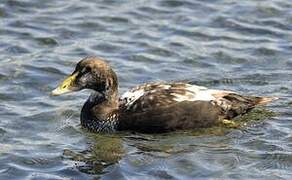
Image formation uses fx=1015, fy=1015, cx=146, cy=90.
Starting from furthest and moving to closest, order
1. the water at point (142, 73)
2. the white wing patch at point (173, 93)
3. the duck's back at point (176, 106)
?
the white wing patch at point (173, 93), the duck's back at point (176, 106), the water at point (142, 73)

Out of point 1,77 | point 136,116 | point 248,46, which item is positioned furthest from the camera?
point 248,46

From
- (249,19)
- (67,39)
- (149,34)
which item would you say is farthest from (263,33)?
(67,39)

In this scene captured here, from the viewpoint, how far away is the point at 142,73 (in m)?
13.9

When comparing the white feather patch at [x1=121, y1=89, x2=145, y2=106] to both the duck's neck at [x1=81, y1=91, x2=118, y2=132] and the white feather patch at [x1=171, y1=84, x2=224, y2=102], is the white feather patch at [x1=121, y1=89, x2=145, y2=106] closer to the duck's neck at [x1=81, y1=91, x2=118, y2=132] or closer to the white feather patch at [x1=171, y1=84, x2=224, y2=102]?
the duck's neck at [x1=81, y1=91, x2=118, y2=132]

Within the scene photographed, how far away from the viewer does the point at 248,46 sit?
14.9 metres

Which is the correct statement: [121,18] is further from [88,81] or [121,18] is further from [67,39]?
[88,81]

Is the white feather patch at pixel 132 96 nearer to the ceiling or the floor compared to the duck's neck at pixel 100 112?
nearer to the ceiling

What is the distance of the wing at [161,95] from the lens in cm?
1205

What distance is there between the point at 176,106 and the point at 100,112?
0.98 metres

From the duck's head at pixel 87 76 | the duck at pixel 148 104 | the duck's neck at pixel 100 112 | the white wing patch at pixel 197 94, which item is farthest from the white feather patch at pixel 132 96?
the white wing patch at pixel 197 94

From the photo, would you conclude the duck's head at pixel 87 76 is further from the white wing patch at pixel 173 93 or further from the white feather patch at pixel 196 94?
the white feather patch at pixel 196 94

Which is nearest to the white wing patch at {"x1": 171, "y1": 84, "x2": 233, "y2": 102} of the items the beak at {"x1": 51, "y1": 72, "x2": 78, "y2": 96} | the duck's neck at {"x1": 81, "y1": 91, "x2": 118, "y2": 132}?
the duck's neck at {"x1": 81, "y1": 91, "x2": 118, "y2": 132}

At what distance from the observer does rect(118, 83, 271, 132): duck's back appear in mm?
11984

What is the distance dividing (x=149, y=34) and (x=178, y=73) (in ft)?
5.54
